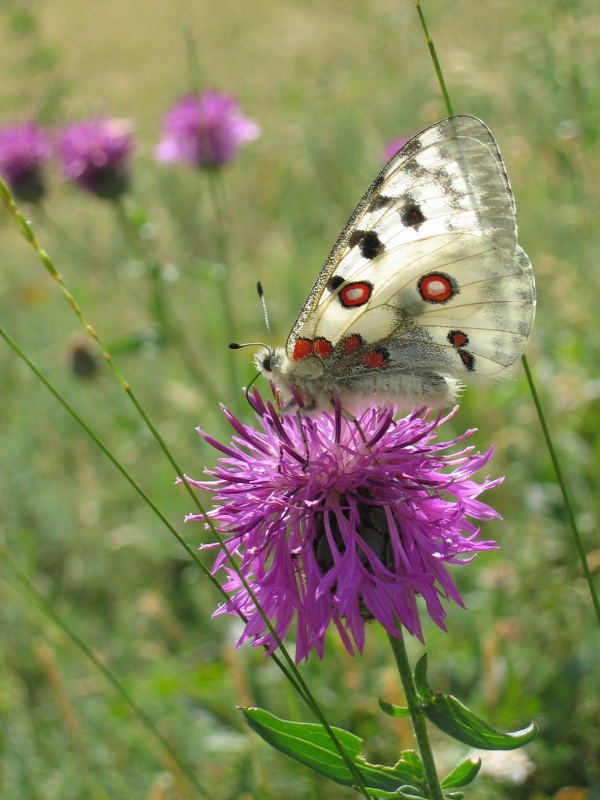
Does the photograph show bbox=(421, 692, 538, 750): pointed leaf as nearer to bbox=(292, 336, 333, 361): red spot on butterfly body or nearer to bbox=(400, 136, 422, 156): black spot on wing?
bbox=(292, 336, 333, 361): red spot on butterfly body

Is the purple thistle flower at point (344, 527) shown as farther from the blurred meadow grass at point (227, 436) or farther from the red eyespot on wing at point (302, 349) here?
the blurred meadow grass at point (227, 436)

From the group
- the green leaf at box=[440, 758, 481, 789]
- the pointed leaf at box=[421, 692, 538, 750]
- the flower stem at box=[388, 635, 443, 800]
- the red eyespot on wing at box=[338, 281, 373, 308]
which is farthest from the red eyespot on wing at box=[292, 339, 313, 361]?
the green leaf at box=[440, 758, 481, 789]

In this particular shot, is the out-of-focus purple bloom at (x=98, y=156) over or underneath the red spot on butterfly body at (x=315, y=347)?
over

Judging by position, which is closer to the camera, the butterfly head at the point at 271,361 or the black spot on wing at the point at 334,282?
the black spot on wing at the point at 334,282

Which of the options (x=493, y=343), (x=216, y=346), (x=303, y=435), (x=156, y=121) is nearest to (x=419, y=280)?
(x=493, y=343)

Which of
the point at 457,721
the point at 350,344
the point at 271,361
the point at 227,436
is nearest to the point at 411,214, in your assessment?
the point at 350,344

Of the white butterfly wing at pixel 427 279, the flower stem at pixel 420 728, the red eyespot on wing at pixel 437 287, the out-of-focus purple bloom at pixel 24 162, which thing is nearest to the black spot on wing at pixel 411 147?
the white butterfly wing at pixel 427 279

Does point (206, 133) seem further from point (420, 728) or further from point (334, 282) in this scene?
point (420, 728)
